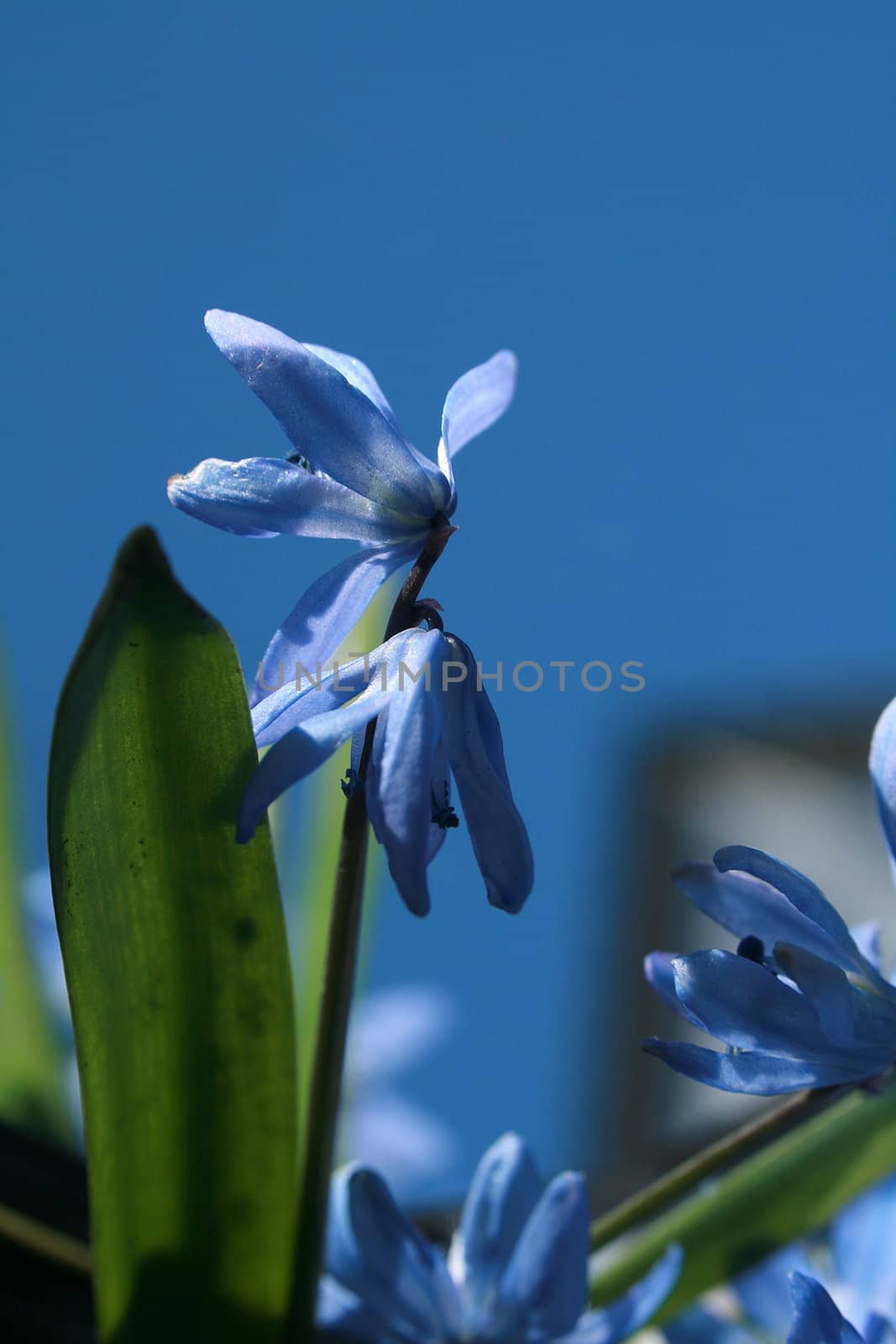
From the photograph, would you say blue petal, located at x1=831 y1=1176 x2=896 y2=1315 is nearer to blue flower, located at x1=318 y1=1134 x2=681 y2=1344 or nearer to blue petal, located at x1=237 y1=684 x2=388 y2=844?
blue flower, located at x1=318 y1=1134 x2=681 y2=1344

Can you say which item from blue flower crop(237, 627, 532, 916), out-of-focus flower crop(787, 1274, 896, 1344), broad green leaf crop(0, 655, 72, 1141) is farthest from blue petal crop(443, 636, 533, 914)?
broad green leaf crop(0, 655, 72, 1141)

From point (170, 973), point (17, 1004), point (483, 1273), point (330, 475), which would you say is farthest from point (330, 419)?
point (17, 1004)

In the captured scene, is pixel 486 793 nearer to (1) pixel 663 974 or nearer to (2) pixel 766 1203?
(1) pixel 663 974

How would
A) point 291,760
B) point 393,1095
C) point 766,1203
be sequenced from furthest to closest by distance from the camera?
1. point 393,1095
2. point 766,1203
3. point 291,760

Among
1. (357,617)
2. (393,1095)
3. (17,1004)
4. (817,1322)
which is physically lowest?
(393,1095)

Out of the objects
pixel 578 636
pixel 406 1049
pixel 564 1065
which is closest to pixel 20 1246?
pixel 406 1049
